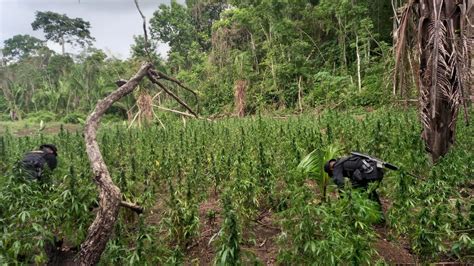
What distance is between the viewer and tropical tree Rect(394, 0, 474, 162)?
505 cm

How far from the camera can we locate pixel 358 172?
13.9 ft

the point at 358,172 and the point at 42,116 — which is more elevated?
the point at 42,116

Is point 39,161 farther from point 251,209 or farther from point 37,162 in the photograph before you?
point 251,209

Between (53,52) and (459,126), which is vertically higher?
(53,52)

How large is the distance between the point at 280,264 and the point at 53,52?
36843 millimetres

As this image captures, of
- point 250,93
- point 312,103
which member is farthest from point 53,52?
point 312,103

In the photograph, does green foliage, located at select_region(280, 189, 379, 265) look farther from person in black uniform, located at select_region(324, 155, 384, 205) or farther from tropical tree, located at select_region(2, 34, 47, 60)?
tropical tree, located at select_region(2, 34, 47, 60)

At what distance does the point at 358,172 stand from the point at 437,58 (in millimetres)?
1942

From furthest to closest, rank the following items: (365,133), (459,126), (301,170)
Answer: (459,126) → (365,133) → (301,170)

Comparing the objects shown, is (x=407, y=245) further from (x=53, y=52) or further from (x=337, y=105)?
(x=53, y=52)

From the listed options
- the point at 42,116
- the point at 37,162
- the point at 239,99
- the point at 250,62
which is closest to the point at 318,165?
the point at 37,162

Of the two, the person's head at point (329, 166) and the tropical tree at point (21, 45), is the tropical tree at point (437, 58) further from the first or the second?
the tropical tree at point (21, 45)

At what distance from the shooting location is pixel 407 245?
4.16m

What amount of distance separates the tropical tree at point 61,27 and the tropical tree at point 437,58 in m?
36.3
